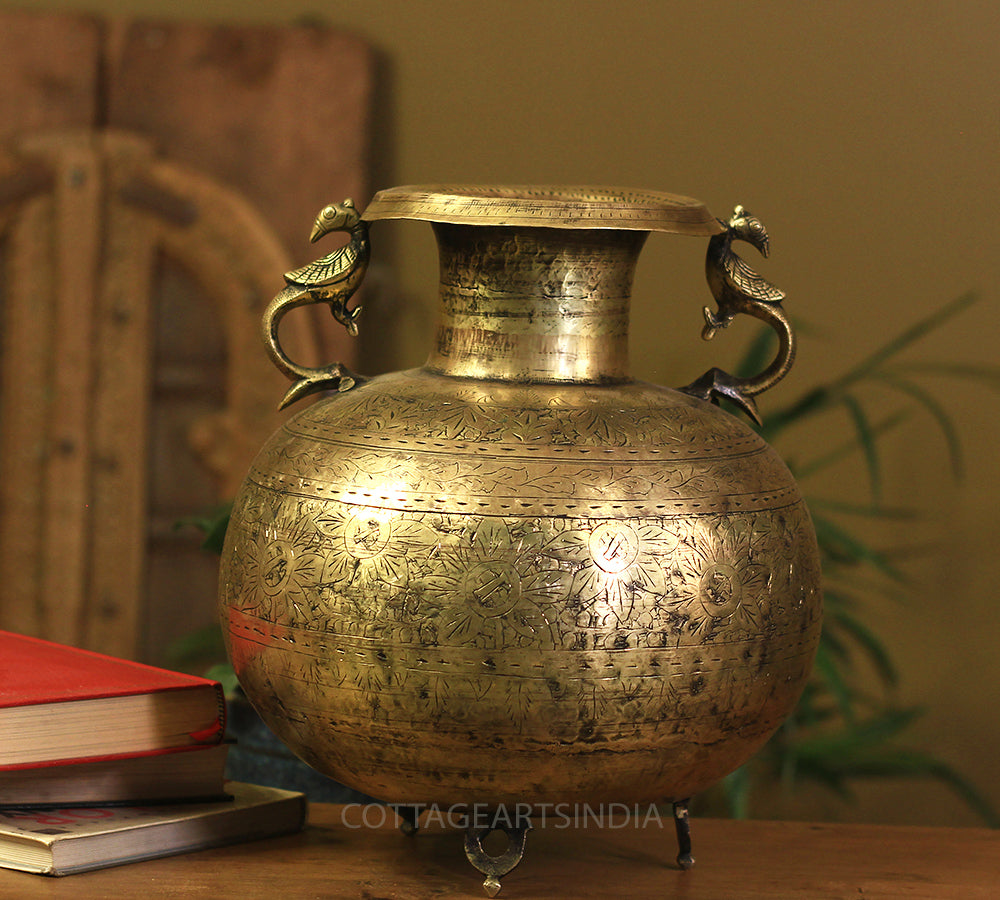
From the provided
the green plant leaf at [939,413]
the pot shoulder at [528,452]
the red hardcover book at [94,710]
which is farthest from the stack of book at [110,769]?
the green plant leaf at [939,413]

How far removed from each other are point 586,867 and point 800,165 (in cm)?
127

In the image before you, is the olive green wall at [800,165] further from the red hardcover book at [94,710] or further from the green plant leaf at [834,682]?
the red hardcover book at [94,710]

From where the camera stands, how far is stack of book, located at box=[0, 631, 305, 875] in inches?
39.4

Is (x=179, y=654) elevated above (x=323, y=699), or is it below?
Result: below

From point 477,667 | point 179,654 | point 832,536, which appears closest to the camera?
point 477,667

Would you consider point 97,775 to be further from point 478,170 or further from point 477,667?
point 478,170

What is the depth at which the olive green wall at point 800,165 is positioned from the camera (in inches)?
79.7

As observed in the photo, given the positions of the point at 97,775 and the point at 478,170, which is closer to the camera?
the point at 97,775

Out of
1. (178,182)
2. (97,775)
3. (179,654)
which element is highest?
(178,182)

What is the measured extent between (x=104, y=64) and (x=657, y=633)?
1.53 meters

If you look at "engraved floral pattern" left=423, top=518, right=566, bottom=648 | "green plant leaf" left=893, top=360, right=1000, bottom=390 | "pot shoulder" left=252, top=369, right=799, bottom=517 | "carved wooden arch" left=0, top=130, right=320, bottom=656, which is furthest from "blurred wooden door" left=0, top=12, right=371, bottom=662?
"engraved floral pattern" left=423, top=518, right=566, bottom=648

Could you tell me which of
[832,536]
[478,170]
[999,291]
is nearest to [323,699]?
[832,536]

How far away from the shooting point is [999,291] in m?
2.03

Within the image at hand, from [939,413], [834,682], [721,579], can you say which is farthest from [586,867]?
[939,413]
